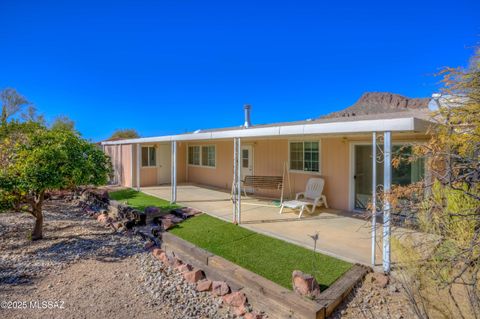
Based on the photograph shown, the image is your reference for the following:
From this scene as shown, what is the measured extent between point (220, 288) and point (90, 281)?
7.58 ft

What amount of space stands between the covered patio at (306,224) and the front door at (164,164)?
4.03 meters

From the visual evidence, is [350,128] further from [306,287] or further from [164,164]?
[164,164]

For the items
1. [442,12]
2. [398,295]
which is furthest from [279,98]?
[398,295]

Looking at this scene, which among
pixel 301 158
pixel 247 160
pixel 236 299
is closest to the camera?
pixel 236 299

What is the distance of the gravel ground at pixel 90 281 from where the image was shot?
141 inches

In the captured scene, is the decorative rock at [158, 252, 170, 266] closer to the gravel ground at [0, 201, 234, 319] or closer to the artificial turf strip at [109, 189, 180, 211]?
the gravel ground at [0, 201, 234, 319]

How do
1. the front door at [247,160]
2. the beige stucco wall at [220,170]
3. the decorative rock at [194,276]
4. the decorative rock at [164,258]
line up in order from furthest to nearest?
the beige stucco wall at [220,170], the front door at [247,160], the decorative rock at [164,258], the decorative rock at [194,276]

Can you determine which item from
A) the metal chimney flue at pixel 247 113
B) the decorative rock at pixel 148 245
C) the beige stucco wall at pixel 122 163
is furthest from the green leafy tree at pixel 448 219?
the beige stucco wall at pixel 122 163

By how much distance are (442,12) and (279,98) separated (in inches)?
885

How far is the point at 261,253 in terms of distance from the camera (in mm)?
4766

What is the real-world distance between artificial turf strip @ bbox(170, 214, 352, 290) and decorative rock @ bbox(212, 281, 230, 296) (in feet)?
1.53

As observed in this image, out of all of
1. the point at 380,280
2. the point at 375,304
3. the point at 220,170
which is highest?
the point at 220,170

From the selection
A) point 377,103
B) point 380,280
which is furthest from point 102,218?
point 377,103

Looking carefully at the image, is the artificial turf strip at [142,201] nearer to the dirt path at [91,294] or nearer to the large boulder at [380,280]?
the dirt path at [91,294]
